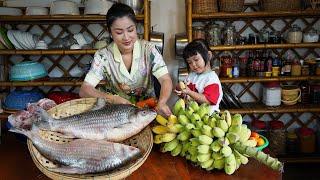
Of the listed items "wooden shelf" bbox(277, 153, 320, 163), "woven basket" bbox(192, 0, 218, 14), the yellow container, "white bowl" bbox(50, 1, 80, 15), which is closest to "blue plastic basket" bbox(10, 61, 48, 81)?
"white bowl" bbox(50, 1, 80, 15)

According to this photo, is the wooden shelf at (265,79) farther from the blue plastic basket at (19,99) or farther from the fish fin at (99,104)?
the fish fin at (99,104)

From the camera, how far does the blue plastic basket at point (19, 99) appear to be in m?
2.67

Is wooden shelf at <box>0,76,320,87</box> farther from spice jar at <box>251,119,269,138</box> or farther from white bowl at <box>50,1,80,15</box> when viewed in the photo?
white bowl at <box>50,1,80,15</box>

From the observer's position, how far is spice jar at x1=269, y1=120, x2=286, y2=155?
282 centimetres

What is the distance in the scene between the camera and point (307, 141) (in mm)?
2879

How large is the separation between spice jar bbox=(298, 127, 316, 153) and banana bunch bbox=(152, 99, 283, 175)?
2.02 m

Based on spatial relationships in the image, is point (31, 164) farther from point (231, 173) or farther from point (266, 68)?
point (266, 68)

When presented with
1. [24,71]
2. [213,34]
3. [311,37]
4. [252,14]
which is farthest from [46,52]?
[311,37]

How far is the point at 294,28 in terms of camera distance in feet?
8.82

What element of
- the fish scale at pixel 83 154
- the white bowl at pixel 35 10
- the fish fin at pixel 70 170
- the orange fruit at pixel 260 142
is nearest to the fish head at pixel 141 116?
the fish scale at pixel 83 154

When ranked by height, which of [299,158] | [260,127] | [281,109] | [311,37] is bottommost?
[299,158]

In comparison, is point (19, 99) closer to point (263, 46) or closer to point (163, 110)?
point (163, 110)

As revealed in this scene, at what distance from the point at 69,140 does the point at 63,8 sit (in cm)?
180

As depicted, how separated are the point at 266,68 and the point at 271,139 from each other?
0.59m
